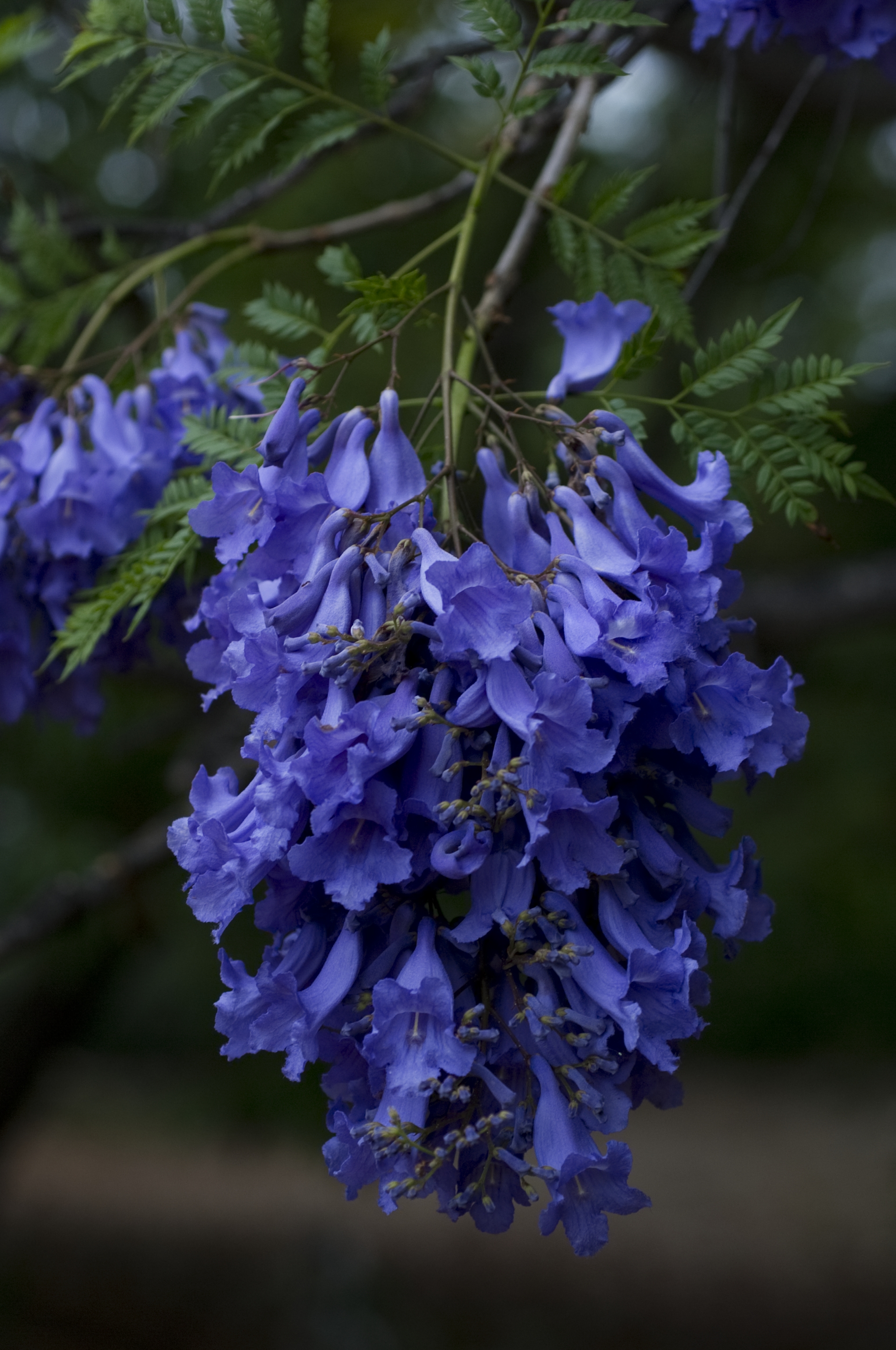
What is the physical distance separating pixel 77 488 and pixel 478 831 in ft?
4.71

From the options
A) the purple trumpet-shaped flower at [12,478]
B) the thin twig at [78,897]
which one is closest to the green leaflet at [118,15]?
the purple trumpet-shaped flower at [12,478]

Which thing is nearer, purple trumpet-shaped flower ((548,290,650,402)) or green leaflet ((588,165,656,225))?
purple trumpet-shaped flower ((548,290,650,402))

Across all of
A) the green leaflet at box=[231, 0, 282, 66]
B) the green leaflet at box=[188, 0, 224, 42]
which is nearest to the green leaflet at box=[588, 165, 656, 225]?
the green leaflet at box=[231, 0, 282, 66]

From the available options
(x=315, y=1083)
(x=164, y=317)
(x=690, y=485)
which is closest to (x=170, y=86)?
(x=164, y=317)

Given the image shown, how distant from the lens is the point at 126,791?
6754 millimetres

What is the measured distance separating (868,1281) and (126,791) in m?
8.73

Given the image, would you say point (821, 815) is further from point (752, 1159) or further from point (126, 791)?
point (752, 1159)

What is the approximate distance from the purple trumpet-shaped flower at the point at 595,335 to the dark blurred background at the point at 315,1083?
54 centimetres

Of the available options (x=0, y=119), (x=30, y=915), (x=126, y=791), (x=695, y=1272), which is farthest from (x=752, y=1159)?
(x=0, y=119)

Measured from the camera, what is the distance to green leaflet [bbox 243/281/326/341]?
83.6 inches

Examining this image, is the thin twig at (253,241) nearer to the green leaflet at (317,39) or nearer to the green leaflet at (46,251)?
the green leaflet at (46,251)

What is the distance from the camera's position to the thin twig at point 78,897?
447 centimetres

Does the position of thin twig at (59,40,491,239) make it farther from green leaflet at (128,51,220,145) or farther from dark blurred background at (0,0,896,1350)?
green leaflet at (128,51,220,145)

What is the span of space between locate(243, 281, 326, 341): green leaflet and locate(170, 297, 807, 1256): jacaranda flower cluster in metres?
0.66
